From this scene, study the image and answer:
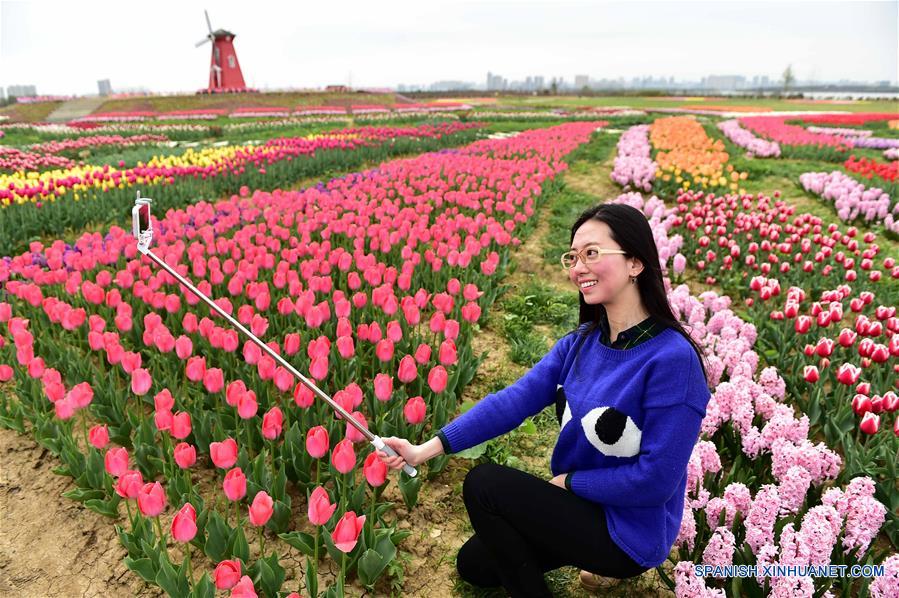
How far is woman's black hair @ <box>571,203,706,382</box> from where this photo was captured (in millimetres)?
2055

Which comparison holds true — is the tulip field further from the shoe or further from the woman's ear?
the woman's ear

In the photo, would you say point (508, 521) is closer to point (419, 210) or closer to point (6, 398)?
point (6, 398)

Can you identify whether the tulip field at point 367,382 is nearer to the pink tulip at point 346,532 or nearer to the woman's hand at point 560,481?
the pink tulip at point 346,532

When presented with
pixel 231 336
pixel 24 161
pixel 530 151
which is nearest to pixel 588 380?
pixel 231 336

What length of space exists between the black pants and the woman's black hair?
0.75 meters

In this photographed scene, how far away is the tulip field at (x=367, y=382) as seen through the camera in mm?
2396

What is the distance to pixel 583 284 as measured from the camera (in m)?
2.16

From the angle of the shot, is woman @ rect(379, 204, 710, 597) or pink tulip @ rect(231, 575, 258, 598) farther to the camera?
woman @ rect(379, 204, 710, 597)

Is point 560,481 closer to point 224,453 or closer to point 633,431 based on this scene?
point 633,431

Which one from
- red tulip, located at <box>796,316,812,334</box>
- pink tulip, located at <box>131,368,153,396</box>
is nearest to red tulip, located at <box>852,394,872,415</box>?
red tulip, located at <box>796,316,812,334</box>

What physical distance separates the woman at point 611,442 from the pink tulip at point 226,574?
680 millimetres

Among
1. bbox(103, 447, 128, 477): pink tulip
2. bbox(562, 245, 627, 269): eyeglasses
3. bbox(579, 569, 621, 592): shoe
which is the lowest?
bbox(579, 569, 621, 592): shoe

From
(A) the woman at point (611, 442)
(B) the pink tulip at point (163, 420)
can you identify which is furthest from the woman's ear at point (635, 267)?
(B) the pink tulip at point (163, 420)

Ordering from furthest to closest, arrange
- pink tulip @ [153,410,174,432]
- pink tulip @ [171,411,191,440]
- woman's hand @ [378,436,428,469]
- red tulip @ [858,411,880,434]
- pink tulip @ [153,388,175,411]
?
red tulip @ [858,411,880,434], pink tulip @ [153,388,175,411], pink tulip @ [153,410,174,432], pink tulip @ [171,411,191,440], woman's hand @ [378,436,428,469]
